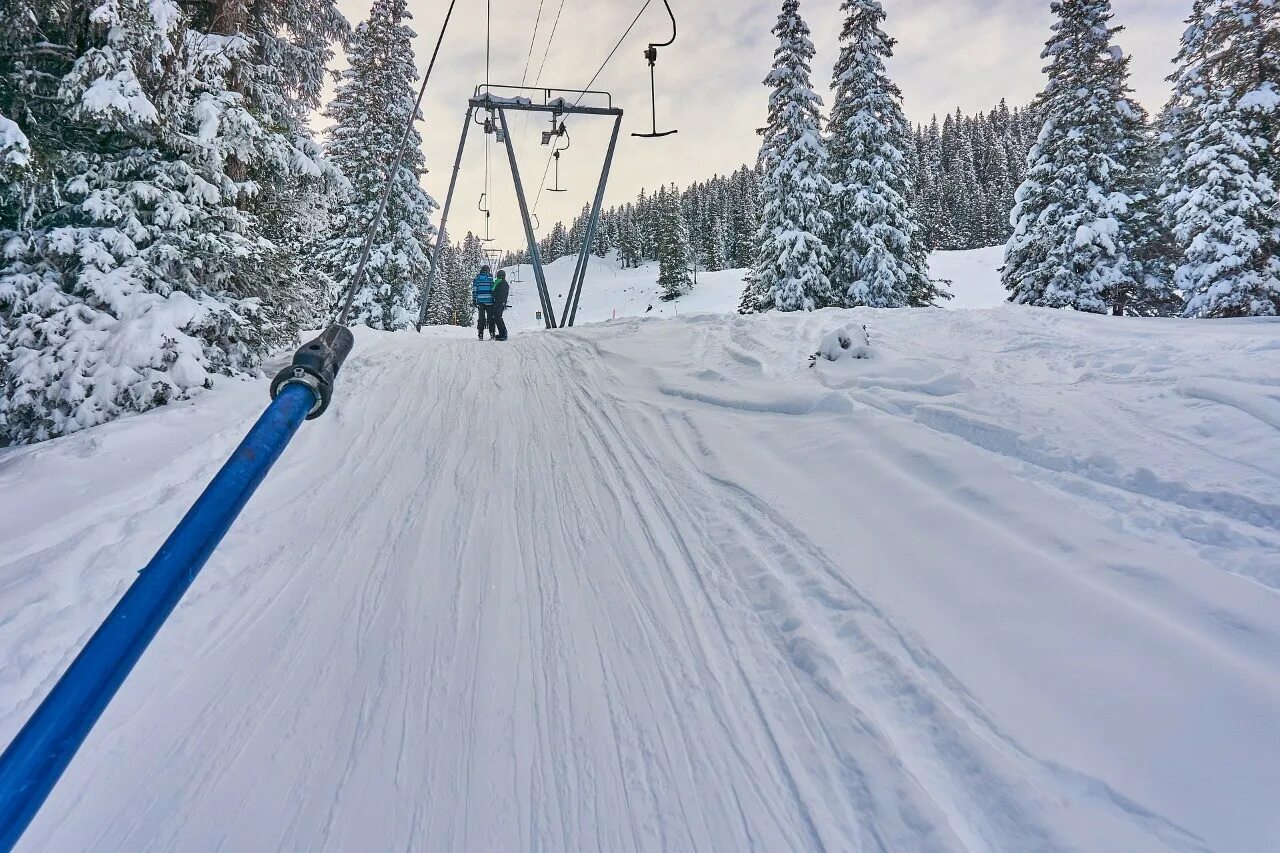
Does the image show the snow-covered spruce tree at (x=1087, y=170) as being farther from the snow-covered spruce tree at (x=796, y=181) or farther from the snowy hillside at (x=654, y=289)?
the snow-covered spruce tree at (x=796, y=181)

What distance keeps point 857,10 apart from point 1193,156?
11631mm

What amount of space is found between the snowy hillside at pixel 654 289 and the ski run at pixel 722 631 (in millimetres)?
13263

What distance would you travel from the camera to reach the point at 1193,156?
17.5 metres

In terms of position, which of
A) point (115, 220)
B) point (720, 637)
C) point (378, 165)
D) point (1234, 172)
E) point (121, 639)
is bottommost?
point (720, 637)

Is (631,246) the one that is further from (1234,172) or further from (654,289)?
(1234,172)

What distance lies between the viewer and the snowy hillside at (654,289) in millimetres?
38438

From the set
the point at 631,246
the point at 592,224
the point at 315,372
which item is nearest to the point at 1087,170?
the point at 592,224

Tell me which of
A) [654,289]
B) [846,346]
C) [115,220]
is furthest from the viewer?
[654,289]

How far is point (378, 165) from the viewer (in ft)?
62.6

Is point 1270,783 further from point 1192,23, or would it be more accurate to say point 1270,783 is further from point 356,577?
point 1192,23

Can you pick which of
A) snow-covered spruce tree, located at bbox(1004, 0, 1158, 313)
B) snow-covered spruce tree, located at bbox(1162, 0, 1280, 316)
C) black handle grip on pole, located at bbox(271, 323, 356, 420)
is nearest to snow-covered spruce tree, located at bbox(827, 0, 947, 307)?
snow-covered spruce tree, located at bbox(1004, 0, 1158, 313)

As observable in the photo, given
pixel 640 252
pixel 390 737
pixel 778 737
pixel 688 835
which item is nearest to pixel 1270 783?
pixel 778 737

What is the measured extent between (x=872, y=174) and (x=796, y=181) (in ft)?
8.48

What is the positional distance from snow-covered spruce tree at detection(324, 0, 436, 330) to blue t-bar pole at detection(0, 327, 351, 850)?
1961cm
